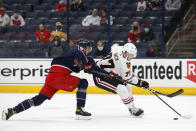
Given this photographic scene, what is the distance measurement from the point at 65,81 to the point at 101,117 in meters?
0.78

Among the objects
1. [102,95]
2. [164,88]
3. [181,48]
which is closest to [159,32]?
[181,48]

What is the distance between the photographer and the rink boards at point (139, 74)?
920 centimetres

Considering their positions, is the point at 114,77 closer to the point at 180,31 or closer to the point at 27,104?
the point at 27,104

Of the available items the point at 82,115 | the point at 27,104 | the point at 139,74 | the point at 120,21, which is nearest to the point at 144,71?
the point at 139,74

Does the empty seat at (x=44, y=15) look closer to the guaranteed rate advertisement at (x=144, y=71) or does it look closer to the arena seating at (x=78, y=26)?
the arena seating at (x=78, y=26)

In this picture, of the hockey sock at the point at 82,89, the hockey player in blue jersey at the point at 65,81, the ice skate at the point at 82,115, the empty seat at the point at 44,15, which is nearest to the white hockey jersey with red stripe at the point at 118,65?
the hockey player in blue jersey at the point at 65,81

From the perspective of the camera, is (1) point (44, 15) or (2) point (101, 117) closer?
(2) point (101, 117)

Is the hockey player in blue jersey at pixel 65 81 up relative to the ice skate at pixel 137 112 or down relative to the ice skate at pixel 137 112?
up

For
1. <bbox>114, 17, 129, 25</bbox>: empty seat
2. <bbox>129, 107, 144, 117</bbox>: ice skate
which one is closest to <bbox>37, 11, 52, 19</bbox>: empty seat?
<bbox>114, 17, 129, 25</bbox>: empty seat

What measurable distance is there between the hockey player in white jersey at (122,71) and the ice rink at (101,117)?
9.4 inches

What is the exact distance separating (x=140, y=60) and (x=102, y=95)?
1065 mm

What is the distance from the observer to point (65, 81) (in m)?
5.82

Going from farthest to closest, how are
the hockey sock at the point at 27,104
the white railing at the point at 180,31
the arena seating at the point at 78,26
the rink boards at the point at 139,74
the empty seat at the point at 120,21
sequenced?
the empty seat at the point at 120,21, the arena seating at the point at 78,26, the white railing at the point at 180,31, the rink boards at the point at 139,74, the hockey sock at the point at 27,104

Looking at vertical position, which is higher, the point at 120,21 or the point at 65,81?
the point at 120,21
